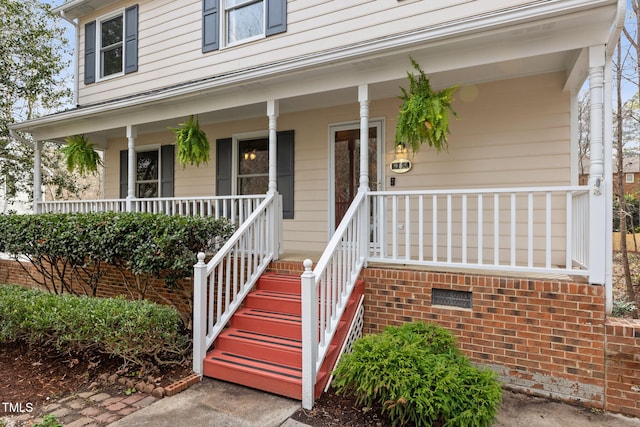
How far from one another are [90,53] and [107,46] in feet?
1.54

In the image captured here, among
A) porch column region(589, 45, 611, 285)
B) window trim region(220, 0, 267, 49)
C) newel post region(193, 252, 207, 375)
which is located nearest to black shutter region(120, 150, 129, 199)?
window trim region(220, 0, 267, 49)

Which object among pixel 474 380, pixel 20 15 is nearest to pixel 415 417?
pixel 474 380

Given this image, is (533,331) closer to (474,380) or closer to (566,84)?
(474,380)

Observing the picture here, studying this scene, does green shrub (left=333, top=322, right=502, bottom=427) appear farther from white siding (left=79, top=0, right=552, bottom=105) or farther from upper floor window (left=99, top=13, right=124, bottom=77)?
upper floor window (left=99, top=13, right=124, bottom=77)

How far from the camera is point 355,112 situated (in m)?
5.69

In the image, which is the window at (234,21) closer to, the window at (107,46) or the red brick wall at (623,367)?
the window at (107,46)

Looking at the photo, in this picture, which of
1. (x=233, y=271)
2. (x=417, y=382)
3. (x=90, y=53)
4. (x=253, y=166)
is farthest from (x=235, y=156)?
(x=417, y=382)

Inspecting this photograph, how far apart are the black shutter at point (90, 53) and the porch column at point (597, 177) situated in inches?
366

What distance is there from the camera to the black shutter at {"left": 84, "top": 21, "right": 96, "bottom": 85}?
847cm

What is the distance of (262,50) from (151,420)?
222 inches

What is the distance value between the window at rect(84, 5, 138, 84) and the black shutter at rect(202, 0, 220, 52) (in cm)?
216

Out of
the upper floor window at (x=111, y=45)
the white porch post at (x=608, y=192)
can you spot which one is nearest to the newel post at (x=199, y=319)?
the white porch post at (x=608, y=192)

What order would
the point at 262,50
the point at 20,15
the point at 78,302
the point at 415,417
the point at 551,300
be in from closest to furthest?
the point at 415,417 < the point at 551,300 < the point at 78,302 < the point at 262,50 < the point at 20,15

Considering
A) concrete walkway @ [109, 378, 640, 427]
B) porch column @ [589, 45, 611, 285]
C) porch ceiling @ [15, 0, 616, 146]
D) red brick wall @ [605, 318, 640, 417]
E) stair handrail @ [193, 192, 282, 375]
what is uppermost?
porch ceiling @ [15, 0, 616, 146]
